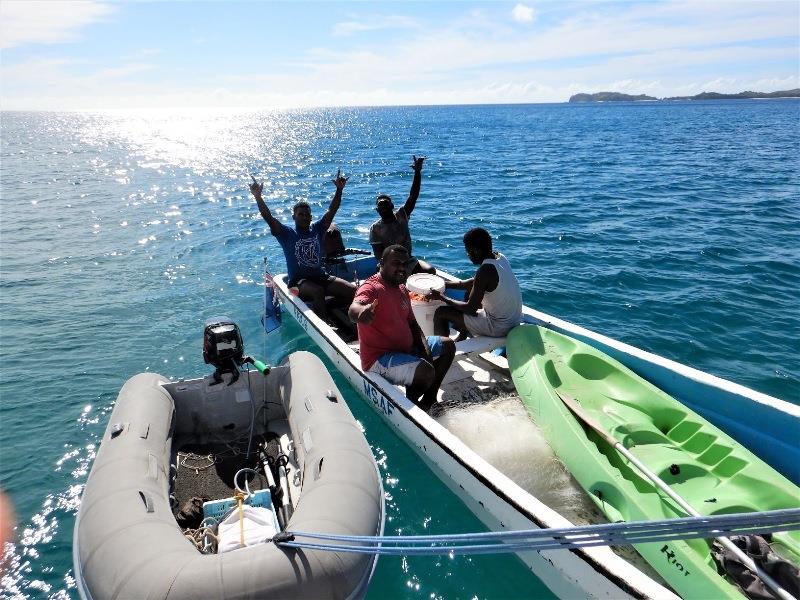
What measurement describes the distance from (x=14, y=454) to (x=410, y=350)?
5.56 m

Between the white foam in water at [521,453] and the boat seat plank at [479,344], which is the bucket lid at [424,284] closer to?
the boat seat plank at [479,344]

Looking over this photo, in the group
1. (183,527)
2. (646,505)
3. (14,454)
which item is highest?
(646,505)

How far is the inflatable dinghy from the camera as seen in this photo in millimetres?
3578

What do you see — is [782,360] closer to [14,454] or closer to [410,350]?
[410,350]

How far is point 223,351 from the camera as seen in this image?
239 inches

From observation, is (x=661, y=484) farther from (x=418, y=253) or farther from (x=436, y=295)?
(x=418, y=253)

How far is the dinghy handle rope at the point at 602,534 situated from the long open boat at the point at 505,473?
2.69 ft

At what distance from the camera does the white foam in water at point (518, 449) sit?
4.84 metres

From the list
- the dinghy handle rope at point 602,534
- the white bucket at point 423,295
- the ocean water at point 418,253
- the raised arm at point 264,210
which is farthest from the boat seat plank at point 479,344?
the raised arm at point 264,210

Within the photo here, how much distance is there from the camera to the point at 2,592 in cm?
498

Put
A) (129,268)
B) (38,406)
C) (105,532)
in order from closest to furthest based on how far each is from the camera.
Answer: (105,532) → (38,406) → (129,268)

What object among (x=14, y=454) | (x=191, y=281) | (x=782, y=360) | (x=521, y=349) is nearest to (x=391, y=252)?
(x=521, y=349)

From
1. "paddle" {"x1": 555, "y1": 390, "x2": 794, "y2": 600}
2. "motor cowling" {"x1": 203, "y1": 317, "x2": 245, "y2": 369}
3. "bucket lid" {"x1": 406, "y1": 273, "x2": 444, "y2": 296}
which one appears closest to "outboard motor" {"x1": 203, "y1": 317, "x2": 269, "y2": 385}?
"motor cowling" {"x1": 203, "y1": 317, "x2": 245, "y2": 369}

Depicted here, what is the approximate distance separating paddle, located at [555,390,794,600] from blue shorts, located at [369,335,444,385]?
1532 millimetres
